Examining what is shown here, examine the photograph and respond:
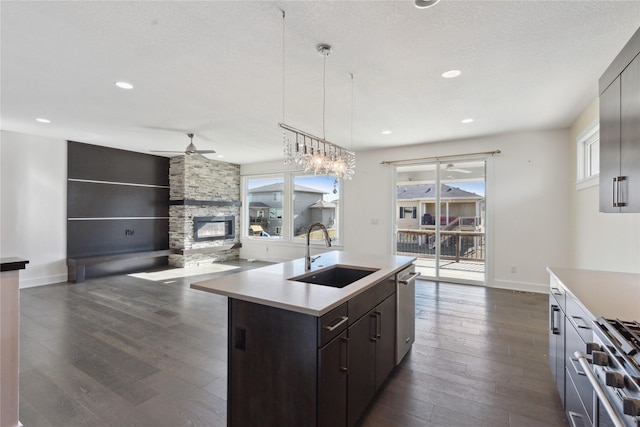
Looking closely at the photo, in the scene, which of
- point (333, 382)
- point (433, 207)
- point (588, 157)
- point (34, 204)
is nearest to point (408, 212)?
point (433, 207)

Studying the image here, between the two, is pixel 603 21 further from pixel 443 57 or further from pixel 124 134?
pixel 124 134

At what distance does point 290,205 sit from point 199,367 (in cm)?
547

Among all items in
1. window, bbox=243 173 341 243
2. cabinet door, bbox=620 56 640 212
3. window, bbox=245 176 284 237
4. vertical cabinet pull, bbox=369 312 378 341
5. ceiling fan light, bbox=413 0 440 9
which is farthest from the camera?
window, bbox=245 176 284 237

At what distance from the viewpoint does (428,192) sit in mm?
5918

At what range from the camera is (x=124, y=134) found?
5.20m

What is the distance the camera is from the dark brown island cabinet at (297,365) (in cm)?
147

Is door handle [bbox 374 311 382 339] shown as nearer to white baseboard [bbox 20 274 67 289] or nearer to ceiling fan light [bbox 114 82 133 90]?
ceiling fan light [bbox 114 82 133 90]

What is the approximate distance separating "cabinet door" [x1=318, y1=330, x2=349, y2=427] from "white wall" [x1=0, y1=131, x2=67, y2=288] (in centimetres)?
625

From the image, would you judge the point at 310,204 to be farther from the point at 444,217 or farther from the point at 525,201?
the point at 525,201

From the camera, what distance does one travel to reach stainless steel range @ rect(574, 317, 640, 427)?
942mm

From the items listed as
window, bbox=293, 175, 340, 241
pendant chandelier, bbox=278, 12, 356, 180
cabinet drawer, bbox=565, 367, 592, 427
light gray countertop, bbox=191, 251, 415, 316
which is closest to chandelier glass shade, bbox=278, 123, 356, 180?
pendant chandelier, bbox=278, 12, 356, 180

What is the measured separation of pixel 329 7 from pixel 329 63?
2.42ft

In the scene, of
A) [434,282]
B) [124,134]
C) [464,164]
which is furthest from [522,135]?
[124,134]

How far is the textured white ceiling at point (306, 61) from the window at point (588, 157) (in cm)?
39
